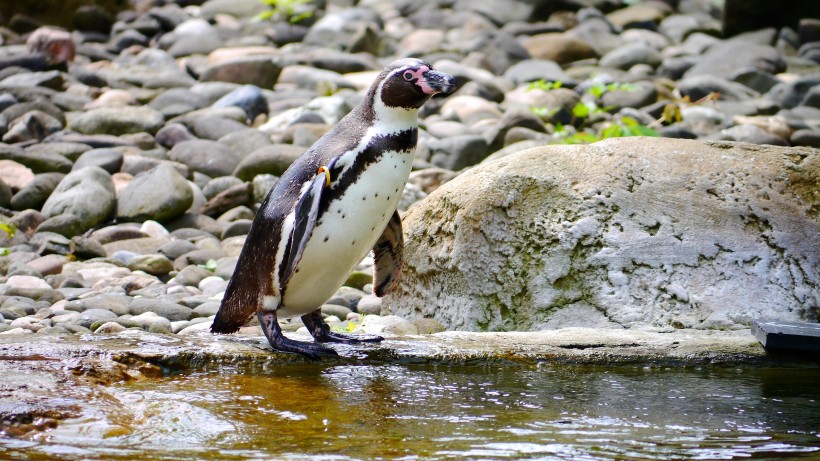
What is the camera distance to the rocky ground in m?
6.51

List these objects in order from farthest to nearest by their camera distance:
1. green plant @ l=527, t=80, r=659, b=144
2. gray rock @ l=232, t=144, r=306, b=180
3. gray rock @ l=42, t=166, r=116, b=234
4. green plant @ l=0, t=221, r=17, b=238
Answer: green plant @ l=527, t=80, r=659, b=144, gray rock @ l=232, t=144, r=306, b=180, gray rock @ l=42, t=166, r=116, b=234, green plant @ l=0, t=221, r=17, b=238

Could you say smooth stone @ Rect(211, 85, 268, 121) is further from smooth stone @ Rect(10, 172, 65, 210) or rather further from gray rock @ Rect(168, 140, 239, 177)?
smooth stone @ Rect(10, 172, 65, 210)

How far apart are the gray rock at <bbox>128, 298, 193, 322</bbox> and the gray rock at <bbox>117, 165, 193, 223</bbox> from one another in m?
2.16

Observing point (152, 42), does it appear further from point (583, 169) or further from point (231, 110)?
point (583, 169)

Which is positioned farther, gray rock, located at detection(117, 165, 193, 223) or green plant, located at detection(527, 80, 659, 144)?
green plant, located at detection(527, 80, 659, 144)

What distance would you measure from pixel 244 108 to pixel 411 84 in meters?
6.76

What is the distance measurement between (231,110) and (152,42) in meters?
4.74

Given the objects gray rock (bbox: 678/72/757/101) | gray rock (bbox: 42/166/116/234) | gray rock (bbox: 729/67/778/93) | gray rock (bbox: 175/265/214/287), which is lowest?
gray rock (bbox: 175/265/214/287)

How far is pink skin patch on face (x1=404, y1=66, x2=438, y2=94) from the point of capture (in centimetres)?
400

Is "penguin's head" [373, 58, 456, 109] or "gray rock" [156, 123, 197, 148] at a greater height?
"gray rock" [156, 123, 197, 148]

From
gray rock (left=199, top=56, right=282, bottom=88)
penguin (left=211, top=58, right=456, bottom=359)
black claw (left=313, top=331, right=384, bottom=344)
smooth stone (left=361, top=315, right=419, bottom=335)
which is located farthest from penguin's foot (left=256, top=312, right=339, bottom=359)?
gray rock (left=199, top=56, right=282, bottom=88)

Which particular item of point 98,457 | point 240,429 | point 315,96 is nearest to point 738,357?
point 240,429

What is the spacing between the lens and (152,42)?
47.3 ft

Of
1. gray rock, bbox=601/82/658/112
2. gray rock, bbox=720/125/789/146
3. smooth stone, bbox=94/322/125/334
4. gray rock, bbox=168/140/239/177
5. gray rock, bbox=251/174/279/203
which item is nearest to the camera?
smooth stone, bbox=94/322/125/334
